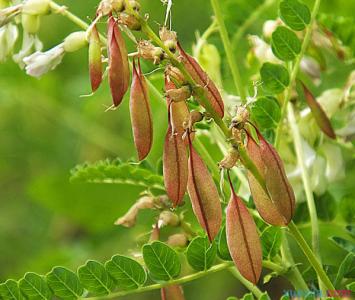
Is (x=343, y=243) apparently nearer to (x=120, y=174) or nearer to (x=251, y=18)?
(x=120, y=174)

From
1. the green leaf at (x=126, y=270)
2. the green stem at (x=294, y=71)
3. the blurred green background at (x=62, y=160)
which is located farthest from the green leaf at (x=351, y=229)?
the blurred green background at (x=62, y=160)

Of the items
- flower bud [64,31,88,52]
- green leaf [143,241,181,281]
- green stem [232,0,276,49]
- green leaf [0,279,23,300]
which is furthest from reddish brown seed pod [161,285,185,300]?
green stem [232,0,276,49]

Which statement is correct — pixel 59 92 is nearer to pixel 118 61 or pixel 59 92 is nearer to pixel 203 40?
pixel 203 40

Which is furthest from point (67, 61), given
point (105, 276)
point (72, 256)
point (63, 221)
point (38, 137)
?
point (105, 276)

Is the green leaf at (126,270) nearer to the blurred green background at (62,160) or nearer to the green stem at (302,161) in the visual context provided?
the green stem at (302,161)

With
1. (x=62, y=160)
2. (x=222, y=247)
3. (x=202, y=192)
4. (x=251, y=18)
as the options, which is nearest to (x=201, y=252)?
(x=222, y=247)

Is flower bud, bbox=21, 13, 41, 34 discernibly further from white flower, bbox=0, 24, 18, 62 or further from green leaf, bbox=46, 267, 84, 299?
green leaf, bbox=46, 267, 84, 299
